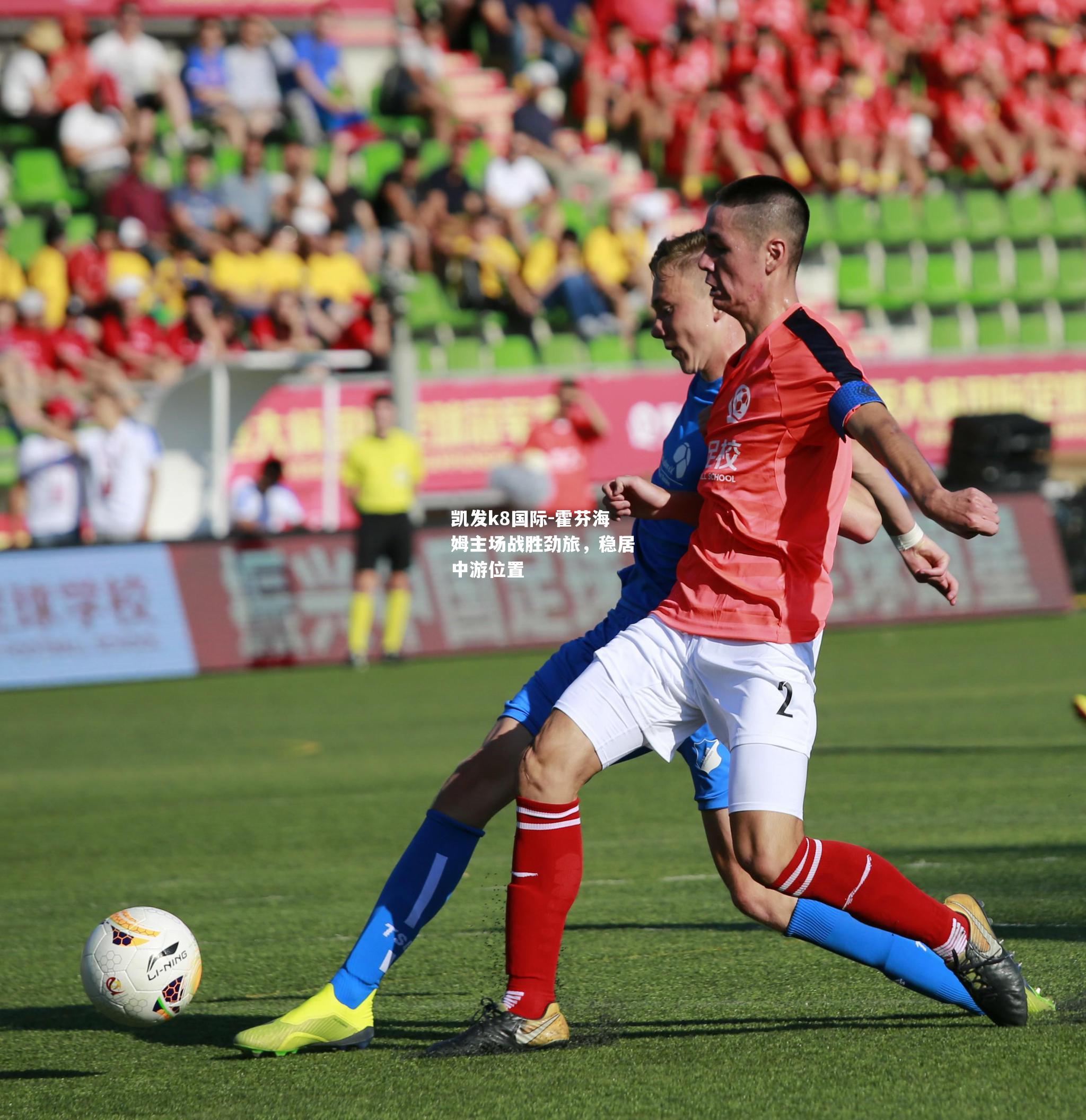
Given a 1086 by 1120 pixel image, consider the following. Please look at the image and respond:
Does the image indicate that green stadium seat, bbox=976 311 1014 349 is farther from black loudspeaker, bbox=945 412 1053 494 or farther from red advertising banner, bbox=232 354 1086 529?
black loudspeaker, bbox=945 412 1053 494

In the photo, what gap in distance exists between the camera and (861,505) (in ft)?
16.2

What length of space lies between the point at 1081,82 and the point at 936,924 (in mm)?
Result: 24798

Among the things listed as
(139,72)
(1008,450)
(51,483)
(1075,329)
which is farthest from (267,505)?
(1075,329)

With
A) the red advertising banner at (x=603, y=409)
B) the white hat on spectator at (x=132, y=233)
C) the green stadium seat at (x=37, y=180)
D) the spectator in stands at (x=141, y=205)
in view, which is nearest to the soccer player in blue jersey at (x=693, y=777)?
the red advertising banner at (x=603, y=409)

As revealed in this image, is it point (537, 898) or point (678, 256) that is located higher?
point (678, 256)

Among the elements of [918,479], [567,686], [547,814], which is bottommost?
[547,814]

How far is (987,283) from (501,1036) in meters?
21.3

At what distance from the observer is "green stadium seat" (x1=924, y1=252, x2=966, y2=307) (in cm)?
2417

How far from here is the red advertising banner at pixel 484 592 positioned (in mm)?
16969

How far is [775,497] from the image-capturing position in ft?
14.7

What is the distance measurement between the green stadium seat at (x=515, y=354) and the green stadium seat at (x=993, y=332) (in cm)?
652

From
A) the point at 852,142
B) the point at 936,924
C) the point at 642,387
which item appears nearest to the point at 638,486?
the point at 936,924

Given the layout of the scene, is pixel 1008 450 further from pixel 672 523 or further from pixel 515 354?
pixel 672 523

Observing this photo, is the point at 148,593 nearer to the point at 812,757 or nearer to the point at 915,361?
the point at 812,757
